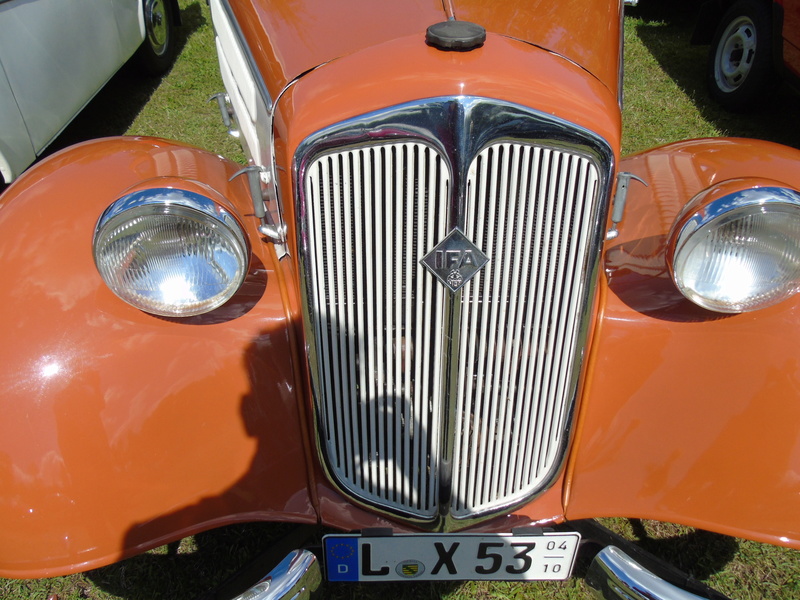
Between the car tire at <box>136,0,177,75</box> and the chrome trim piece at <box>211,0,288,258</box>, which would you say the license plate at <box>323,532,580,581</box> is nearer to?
the chrome trim piece at <box>211,0,288,258</box>

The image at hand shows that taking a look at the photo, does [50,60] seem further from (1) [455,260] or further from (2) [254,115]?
(1) [455,260]

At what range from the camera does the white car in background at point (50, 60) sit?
12.4 feet

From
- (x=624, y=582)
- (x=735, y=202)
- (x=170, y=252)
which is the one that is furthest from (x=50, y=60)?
(x=624, y=582)

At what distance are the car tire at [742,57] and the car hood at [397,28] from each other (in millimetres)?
3488

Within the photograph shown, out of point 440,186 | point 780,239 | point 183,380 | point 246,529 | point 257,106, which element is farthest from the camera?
point 246,529

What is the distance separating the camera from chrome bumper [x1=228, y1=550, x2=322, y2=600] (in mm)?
1610

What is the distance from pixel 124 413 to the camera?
1687 mm

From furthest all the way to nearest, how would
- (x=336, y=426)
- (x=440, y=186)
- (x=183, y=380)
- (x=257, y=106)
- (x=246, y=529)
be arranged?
(x=246, y=529) → (x=257, y=106) → (x=336, y=426) → (x=183, y=380) → (x=440, y=186)

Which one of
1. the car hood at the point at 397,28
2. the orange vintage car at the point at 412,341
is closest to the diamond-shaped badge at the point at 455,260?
the orange vintage car at the point at 412,341

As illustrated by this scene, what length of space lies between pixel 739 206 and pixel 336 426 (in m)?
1.14

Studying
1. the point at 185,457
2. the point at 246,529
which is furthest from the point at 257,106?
the point at 246,529

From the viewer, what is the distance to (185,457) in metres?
1.74

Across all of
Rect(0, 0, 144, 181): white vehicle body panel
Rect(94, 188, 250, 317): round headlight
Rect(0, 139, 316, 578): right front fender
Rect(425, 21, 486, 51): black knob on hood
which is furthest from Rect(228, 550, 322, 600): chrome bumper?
Rect(0, 0, 144, 181): white vehicle body panel

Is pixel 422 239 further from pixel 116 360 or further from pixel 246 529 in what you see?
pixel 246 529
